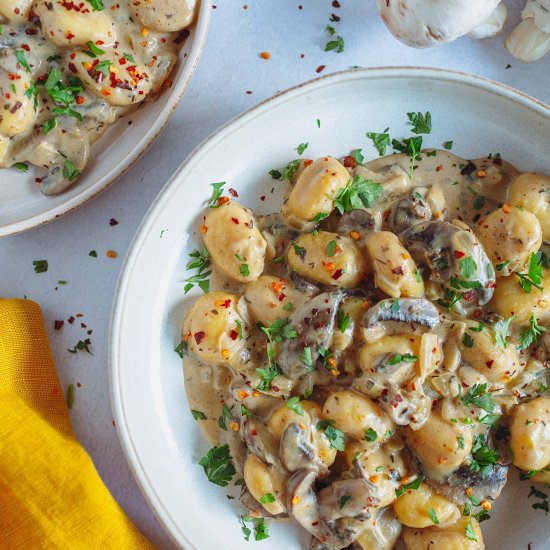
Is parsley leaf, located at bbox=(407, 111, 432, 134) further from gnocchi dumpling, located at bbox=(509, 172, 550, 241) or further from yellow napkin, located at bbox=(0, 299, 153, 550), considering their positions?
yellow napkin, located at bbox=(0, 299, 153, 550)

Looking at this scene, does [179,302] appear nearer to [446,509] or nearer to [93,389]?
[93,389]

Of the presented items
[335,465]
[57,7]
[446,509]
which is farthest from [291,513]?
[57,7]

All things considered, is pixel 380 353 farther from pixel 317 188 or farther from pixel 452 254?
pixel 317 188

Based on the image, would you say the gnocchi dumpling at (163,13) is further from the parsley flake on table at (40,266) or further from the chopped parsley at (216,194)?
the parsley flake on table at (40,266)

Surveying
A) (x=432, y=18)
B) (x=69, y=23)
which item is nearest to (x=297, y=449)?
(x=432, y=18)

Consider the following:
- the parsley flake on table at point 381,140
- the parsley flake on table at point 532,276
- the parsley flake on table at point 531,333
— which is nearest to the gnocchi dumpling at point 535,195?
the parsley flake on table at point 532,276

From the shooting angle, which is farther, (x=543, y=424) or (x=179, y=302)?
(x=179, y=302)

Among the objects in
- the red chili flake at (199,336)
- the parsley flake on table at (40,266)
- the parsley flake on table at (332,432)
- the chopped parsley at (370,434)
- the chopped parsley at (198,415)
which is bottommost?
the chopped parsley at (198,415)
